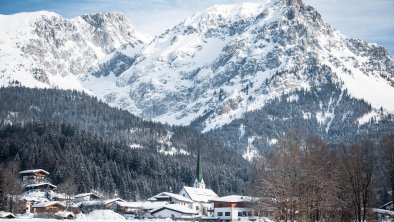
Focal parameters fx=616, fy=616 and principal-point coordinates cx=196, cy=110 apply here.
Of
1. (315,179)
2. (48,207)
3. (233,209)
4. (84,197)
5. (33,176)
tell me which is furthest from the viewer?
(33,176)

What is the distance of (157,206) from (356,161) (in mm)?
88994

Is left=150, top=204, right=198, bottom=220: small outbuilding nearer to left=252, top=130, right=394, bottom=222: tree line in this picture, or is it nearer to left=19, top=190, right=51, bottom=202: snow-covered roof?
left=19, top=190, right=51, bottom=202: snow-covered roof

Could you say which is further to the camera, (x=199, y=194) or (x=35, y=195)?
(x=199, y=194)

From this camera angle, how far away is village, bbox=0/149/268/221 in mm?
141250

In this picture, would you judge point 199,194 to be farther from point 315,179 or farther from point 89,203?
point 315,179

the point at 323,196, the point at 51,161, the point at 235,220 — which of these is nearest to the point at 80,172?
the point at 51,161

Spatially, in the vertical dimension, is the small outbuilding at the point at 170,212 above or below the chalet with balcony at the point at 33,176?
below

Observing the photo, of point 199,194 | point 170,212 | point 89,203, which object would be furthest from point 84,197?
point 199,194

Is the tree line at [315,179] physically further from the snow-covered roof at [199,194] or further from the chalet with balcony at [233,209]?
the snow-covered roof at [199,194]

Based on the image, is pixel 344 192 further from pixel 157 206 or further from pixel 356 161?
pixel 157 206

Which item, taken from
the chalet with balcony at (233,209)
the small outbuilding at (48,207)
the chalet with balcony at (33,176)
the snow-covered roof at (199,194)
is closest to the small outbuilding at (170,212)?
the chalet with balcony at (233,209)

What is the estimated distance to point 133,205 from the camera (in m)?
164

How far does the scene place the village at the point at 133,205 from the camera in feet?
463

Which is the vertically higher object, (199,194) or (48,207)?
(199,194)
